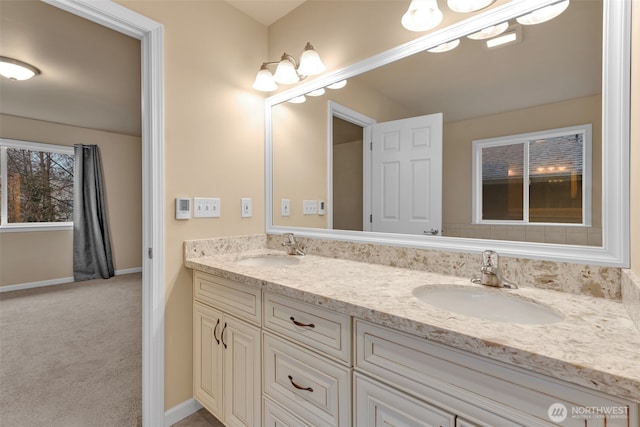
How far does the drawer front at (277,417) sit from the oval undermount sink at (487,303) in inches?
25.4

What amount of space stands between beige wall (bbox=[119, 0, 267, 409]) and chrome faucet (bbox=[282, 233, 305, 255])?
0.98 ft

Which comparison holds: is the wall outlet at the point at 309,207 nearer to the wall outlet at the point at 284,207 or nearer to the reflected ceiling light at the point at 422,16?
the wall outlet at the point at 284,207

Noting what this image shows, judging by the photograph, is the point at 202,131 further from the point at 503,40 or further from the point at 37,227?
the point at 37,227

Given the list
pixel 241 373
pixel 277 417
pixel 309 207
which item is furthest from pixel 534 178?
pixel 241 373

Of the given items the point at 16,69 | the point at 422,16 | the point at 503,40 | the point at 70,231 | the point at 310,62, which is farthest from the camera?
the point at 70,231

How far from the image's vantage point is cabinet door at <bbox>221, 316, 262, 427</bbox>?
4.03 feet

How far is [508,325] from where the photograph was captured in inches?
27.5

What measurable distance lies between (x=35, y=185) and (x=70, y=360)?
345 cm

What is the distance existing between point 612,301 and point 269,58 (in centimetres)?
224

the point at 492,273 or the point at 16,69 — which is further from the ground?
the point at 16,69

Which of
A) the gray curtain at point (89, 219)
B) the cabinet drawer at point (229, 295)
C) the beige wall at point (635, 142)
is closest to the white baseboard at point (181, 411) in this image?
the cabinet drawer at point (229, 295)

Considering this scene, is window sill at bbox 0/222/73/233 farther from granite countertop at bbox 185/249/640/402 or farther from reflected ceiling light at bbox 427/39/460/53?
reflected ceiling light at bbox 427/39/460/53

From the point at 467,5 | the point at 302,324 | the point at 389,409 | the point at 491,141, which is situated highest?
the point at 467,5

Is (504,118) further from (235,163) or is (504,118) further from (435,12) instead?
(235,163)
